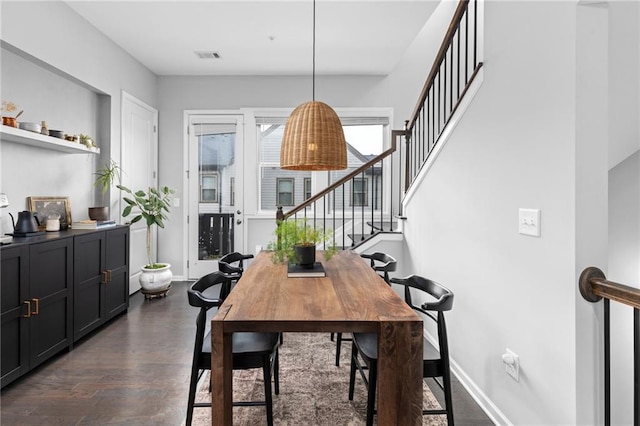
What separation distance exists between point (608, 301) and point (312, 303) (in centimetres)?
122

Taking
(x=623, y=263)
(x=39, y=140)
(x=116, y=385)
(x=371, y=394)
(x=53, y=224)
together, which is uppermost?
(x=39, y=140)

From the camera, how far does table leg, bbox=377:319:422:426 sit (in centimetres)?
144

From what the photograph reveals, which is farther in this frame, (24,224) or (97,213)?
(97,213)

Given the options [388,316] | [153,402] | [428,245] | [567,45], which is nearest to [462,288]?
[428,245]

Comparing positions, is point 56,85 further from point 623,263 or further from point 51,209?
point 623,263

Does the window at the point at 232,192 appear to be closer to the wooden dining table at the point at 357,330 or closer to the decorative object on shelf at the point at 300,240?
the decorative object on shelf at the point at 300,240

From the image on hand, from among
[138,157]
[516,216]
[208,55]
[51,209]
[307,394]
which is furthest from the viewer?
[138,157]

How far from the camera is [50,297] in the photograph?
2760 millimetres

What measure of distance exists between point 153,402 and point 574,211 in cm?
252

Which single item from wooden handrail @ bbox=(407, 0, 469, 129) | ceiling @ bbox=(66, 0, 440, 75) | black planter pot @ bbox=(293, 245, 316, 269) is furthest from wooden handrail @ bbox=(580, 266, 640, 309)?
ceiling @ bbox=(66, 0, 440, 75)

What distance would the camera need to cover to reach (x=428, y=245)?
10.4ft

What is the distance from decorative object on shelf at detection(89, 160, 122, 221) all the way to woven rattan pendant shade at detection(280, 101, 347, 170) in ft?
8.57

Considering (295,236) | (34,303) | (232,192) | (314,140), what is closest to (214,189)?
(232,192)

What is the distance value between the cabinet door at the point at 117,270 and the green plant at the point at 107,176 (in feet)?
1.88
